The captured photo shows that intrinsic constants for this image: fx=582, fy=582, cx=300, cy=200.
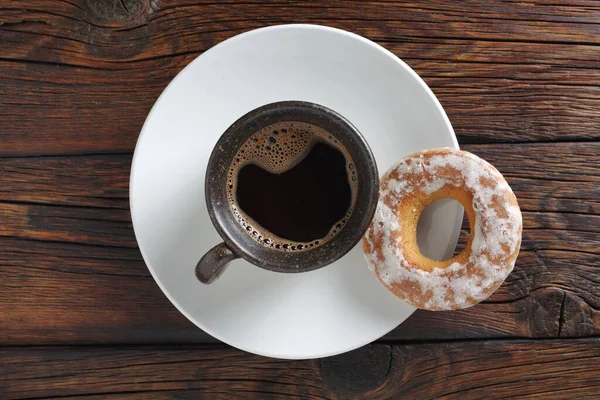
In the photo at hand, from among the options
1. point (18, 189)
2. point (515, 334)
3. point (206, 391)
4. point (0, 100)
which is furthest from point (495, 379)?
point (0, 100)

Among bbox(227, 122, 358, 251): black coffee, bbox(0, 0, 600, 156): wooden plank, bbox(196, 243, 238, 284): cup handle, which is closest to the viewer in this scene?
bbox(196, 243, 238, 284): cup handle

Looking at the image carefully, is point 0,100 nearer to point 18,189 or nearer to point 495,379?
point 18,189

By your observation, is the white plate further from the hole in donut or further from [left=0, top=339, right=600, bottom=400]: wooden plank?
[left=0, top=339, right=600, bottom=400]: wooden plank

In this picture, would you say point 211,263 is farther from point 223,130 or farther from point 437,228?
point 437,228

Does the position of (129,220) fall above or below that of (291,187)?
below

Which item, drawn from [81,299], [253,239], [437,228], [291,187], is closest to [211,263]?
[253,239]

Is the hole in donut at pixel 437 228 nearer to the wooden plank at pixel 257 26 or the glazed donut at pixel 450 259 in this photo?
the glazed donut at pixel 450 259

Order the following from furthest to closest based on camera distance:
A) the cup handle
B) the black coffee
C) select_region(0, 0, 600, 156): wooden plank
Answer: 1. select_region(0, 0, 600, 156): wooden plank
2. the black coffee
3. the cup handle

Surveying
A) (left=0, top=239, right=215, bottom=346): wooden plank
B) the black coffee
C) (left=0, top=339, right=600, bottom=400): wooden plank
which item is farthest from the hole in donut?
(left=0, top=239, right=215, bottom=346): wooden plank
